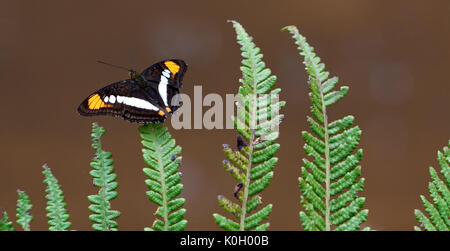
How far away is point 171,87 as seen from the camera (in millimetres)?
1127

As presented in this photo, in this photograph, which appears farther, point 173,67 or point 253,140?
point 173,67

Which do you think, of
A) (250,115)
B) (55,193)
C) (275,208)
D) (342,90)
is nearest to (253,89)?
(250,115)

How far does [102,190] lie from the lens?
79 centimetres

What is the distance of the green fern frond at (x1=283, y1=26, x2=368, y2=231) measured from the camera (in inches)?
28.7

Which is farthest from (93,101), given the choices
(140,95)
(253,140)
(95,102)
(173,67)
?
(253,140)

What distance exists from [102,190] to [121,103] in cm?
32

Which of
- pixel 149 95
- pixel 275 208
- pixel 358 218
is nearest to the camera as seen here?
pixel 358 218

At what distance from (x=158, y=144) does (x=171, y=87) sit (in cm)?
36

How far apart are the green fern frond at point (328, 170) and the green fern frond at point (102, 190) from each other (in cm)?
34

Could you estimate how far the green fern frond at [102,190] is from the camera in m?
0.77

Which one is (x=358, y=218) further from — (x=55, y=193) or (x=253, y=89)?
(x=55, y=193)

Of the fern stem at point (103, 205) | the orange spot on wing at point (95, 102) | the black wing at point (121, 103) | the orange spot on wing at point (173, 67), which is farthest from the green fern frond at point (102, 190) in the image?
the orange spot on wing at point (173, 67)

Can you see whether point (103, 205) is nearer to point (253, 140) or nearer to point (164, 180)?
point (164, 180)

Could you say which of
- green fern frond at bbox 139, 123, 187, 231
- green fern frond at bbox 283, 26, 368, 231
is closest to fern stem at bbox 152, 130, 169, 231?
green fern frond at bbox 139, 123, 187, 231
